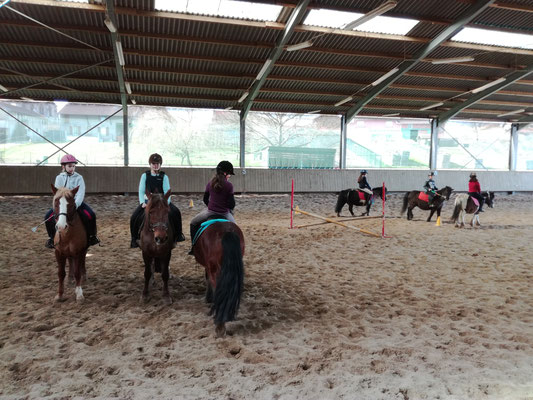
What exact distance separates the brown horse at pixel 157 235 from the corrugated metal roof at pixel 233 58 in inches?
374

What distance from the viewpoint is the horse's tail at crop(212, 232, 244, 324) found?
400cm

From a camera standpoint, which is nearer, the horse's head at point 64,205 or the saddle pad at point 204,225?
the horse's head at point 64,205

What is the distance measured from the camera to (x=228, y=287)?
400 centimetres

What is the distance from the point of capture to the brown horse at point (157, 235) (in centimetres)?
456

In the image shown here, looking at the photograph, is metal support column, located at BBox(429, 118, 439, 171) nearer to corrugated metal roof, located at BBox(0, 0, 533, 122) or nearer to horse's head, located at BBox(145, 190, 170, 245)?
corrugated metal roof, located at BBox(0, 0, 533, 122)

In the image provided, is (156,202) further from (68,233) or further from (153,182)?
(68,233)

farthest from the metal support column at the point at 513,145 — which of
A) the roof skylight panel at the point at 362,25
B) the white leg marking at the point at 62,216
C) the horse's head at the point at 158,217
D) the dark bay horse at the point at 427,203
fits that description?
the white leg marking at the point at 62,216

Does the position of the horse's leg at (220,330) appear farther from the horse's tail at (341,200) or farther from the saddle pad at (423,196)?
the saddle pad at (423,196)

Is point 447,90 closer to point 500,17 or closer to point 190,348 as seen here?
point 500,17

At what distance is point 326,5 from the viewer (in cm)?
1224

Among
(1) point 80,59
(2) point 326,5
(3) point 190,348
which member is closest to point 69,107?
(1) point 80,59

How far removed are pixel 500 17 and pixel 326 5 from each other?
6.33 m

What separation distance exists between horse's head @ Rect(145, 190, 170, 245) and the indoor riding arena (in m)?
0.04

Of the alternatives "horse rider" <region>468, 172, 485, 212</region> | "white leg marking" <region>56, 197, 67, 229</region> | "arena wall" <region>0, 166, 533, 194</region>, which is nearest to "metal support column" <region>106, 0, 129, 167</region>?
"arena wall" <region>0, 166, 533, 194</region>
